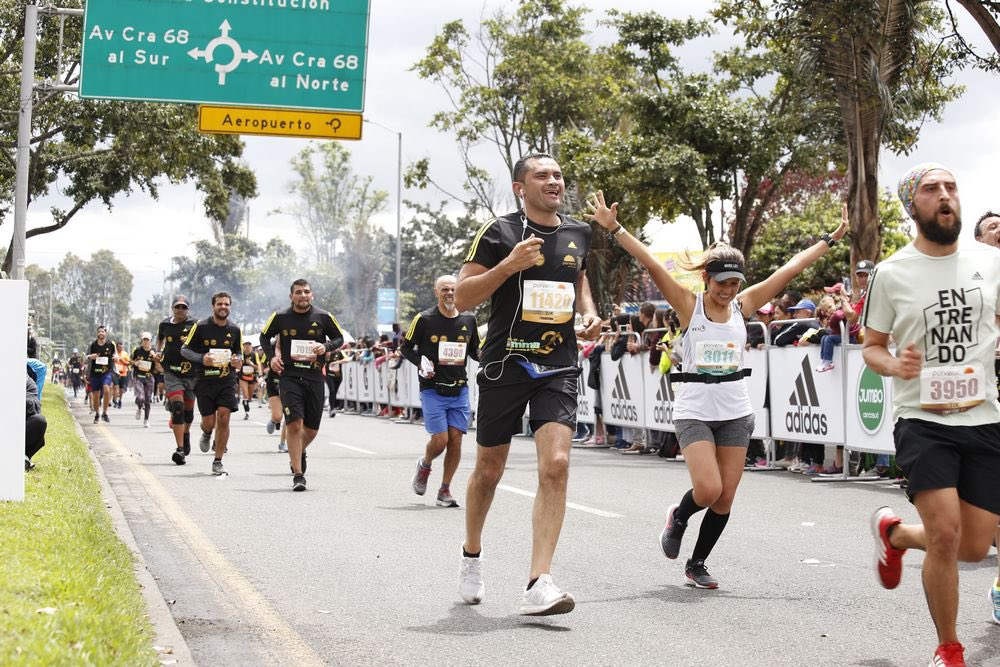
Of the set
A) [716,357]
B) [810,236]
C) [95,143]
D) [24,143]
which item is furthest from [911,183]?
[810,236]

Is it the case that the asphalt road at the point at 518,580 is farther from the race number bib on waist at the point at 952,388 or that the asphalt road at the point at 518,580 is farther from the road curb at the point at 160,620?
the race number bib on waist at the point at 952,388

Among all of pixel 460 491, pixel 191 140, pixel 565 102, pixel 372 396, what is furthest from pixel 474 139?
pixel 460 491

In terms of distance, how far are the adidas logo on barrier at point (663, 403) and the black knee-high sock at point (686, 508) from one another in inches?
394

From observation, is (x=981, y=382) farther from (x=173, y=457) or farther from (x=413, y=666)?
(x=173, y=457)

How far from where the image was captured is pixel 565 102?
37.5 m

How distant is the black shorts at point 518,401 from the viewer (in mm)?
6418

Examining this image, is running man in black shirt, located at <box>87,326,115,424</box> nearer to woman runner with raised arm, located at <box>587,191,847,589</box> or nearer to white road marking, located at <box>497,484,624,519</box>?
white road marking, located at <box>497,484,624,519</box>

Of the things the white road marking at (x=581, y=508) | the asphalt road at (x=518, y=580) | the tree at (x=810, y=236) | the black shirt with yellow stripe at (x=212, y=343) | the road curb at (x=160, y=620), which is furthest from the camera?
the tree at (x=810, y=236)

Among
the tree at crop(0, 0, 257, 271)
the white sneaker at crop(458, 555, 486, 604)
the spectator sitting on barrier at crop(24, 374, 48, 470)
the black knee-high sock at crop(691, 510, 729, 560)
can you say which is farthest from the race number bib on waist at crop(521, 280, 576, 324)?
the tree at crop(0, 0, 257, 271)

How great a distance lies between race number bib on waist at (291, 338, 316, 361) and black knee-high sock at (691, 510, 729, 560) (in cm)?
619

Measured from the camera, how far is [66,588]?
5.58 m

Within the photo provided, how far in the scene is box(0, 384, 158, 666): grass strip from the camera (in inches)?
178

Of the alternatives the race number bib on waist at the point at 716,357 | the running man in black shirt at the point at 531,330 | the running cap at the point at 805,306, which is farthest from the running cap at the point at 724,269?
the running cap at the point at 805,306

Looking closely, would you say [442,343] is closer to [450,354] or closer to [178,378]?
[450,354]
